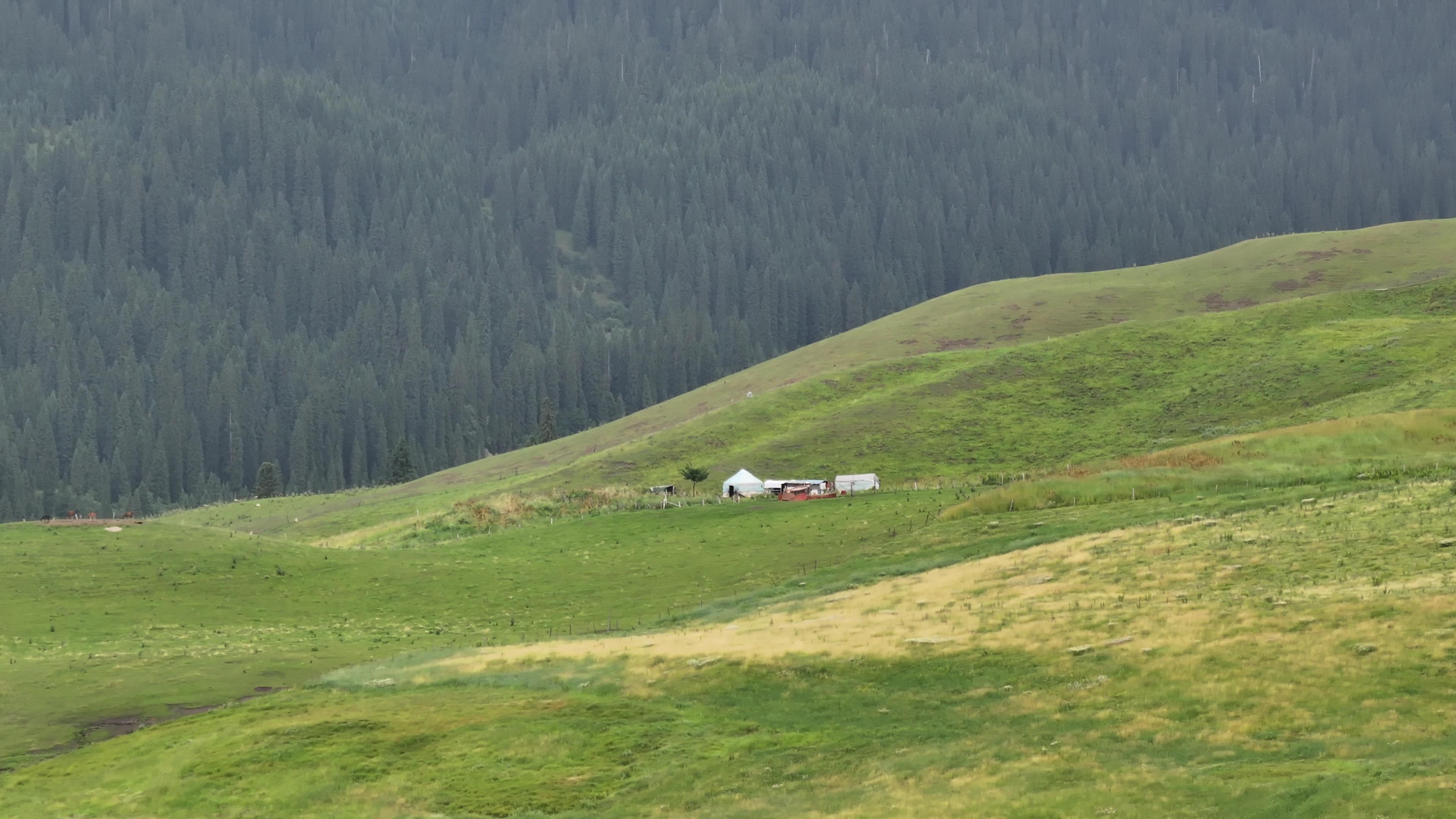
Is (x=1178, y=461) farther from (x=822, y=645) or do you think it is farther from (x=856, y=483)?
(x=822, y=645)

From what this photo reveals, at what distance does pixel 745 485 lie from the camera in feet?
392

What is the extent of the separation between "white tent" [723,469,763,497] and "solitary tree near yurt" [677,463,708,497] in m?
2.05

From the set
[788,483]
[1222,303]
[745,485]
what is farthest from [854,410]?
[1222,303]

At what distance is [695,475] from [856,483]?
1301 centimetres

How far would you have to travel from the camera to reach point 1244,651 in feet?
148

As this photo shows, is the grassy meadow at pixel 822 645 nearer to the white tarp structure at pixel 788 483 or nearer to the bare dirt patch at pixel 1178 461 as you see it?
the bare dirt patch at pixel 1178 461

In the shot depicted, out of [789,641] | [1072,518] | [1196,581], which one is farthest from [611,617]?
[1196,581]

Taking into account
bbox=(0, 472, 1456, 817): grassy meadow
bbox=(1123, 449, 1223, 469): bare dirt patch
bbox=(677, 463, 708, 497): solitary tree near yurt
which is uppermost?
bbox=(677, 463, 708, 497): solitary tree near yurt

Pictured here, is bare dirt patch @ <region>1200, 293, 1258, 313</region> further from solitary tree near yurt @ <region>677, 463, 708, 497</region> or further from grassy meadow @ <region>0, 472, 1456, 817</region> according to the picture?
grassy meadow @ <region>0, 472, 1456, 817</region>

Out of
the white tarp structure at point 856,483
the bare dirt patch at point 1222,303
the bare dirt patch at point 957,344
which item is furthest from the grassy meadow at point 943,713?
the bare dirt patch at point 1222,303

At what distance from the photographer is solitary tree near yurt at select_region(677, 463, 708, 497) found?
390 feet

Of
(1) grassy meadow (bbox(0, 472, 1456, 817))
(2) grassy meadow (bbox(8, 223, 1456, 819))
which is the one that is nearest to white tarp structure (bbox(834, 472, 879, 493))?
(2) grassy meadow (bbox(8, 223, 1456, 819))

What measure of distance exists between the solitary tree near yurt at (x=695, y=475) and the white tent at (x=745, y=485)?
80.6 inches

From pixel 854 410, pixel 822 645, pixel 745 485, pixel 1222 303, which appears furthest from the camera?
pixel 1222 303
